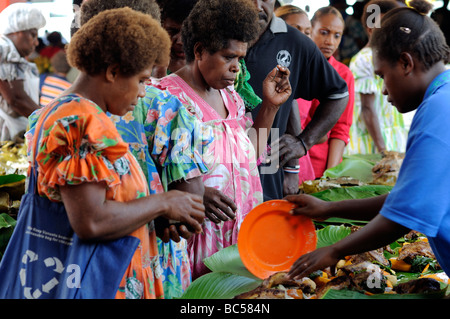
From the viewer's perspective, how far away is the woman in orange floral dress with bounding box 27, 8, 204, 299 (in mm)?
1530

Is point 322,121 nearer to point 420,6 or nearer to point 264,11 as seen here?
point 264,11

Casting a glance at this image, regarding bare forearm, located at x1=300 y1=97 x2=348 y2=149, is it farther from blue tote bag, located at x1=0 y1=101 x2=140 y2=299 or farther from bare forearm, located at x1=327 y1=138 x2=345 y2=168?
blue tote bag, located at x1=0 y1=101 x2=140 y2=299

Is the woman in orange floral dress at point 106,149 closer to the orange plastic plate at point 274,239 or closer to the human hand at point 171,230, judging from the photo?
the human hand at point 171,230

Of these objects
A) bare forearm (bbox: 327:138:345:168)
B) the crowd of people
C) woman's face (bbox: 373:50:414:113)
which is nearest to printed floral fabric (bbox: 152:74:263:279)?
the crowd of people

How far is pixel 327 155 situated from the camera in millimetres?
4902

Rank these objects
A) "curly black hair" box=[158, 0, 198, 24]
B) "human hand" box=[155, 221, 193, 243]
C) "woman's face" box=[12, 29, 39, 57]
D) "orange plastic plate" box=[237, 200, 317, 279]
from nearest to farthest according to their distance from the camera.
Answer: "human hand" box=[155, 221, 193, 243], "orange plastic plate" box=[237, 200, 317, 279], "curly black hair" box=[158, 0, 198, 24], "woman's face" box=[12, 29, 39, 57]

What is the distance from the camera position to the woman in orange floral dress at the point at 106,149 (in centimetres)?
153

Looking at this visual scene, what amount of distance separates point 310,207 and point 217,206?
1.20 ft

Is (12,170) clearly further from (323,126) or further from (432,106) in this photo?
(432,106)

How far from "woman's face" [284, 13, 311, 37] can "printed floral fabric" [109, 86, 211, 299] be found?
3.24 m

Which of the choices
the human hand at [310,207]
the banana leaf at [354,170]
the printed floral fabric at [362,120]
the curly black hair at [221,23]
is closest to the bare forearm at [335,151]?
the banana leaf at [354,170]

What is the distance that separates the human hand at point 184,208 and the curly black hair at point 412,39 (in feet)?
2.72

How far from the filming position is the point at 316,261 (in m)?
1.90
